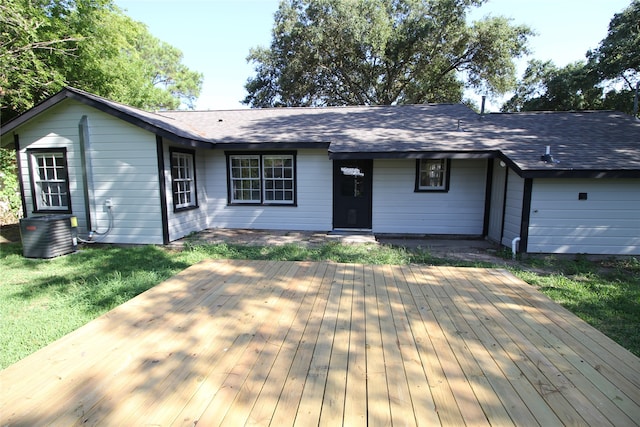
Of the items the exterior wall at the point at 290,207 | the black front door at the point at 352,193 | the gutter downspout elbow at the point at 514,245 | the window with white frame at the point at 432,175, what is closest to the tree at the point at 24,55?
the exterior wall at the point at 290,207

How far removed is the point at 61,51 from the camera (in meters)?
8.19

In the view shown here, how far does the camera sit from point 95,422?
1.46m

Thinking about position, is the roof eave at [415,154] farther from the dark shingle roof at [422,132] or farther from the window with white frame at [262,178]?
the window with white frame at [262,178]

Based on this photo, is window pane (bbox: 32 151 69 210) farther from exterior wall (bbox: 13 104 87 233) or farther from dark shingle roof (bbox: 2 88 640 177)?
dark shingle roof (bbox: 2 88 640 177)

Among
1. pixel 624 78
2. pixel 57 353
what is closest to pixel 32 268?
pixel 57 353

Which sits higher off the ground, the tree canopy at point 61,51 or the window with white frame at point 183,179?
the tree canopy at point 61,51

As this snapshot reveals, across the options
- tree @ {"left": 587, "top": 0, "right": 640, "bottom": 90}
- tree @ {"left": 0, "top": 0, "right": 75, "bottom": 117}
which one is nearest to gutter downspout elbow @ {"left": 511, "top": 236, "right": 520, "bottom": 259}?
tree @ {"left": 0, "top": 0, "right": 75, "bottom": 117}

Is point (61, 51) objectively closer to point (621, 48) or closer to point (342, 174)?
point (342, 174)

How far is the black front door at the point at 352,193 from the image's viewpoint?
8.32 m

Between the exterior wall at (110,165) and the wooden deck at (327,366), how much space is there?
4806 mm

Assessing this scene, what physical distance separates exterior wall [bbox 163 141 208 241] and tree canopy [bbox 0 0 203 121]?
4.05m

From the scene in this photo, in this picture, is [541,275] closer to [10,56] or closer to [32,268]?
[32,268]

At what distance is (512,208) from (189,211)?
7.31 meters

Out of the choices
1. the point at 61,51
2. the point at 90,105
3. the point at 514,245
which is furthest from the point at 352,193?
the point at 61,51
